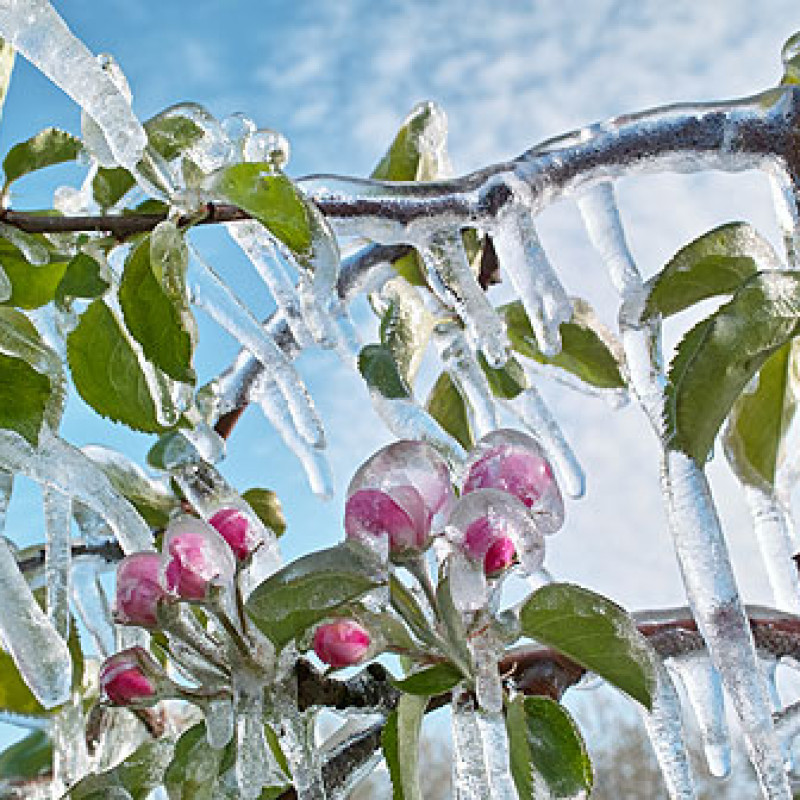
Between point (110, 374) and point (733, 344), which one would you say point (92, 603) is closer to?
point (110, 374)

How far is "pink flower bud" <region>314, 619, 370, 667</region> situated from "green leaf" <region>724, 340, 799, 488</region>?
44cm

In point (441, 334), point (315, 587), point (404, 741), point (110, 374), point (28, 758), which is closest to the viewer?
point (315, 587)

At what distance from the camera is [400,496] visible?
0.57 metres

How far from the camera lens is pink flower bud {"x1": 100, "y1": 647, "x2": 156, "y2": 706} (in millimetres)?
666

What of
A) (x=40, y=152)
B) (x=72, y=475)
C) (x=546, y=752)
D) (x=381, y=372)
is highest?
(x=40, y=152)

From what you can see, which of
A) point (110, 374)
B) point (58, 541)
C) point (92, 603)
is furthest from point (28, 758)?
point (110, 374)

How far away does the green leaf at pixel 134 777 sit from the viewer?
2.53ft

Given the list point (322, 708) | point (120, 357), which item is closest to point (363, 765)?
point (322, 708)

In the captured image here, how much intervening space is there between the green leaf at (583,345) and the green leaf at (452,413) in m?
0.07

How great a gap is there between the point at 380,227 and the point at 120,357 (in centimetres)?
19

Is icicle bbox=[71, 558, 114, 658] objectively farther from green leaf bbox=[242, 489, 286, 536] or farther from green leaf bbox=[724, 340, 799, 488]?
green leaf bbox=[724, 340, 799, 488]

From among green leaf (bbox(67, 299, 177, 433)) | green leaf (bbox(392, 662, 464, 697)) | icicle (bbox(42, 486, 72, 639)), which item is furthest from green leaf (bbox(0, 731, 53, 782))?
green leaf (bbox(392, 662, 464, 697))

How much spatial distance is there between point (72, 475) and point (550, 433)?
44 centimetres

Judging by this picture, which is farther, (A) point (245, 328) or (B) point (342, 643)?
(A) point (245, 328)
